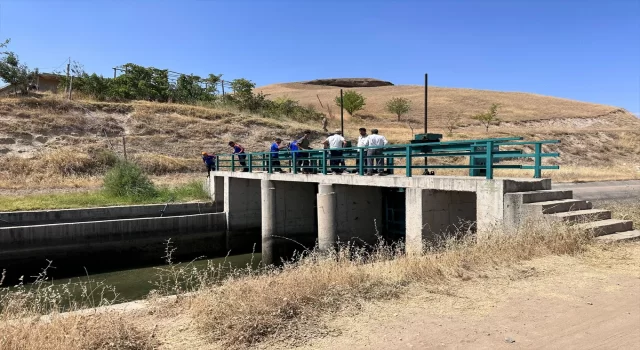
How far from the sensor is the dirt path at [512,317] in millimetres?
3764

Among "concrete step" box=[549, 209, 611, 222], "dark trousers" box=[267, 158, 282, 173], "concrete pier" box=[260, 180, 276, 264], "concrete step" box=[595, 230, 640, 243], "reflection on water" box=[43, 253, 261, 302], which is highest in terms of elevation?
"dark trousers" box=[267, 158, 282, 173]

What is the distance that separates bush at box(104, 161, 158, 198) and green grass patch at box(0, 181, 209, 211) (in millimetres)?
180

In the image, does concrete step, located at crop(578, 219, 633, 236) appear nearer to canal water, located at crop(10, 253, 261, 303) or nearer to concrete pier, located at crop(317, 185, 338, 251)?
concrete pier, located at crop(317, 185, 338, 251)

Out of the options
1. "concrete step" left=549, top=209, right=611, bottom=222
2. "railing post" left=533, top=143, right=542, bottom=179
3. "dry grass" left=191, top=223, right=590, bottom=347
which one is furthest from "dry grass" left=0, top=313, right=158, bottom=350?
"railing post" left=533, top=143, right=542, bottom=179

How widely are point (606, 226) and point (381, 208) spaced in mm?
7532

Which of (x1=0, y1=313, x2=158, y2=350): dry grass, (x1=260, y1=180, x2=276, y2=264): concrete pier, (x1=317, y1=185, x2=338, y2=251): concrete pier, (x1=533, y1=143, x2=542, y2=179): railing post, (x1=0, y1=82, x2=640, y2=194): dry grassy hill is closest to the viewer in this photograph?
(x1=0, y1=313, x2=158, y2=350): dry grass

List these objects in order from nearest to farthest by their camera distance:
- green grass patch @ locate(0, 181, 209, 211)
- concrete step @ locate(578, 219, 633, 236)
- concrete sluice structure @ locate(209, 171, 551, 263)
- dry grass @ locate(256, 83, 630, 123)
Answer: concrete step @ locate(578, 219, 633, 236) < concrete sluice structure @ locate(209, 171, 551, 263) < green grass patch @ locate(0, 181, 209, 211) < dry grass @ locate(256, 83, 630, 123)

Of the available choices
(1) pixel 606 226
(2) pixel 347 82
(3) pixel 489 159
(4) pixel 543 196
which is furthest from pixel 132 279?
(2) pixel 347 82

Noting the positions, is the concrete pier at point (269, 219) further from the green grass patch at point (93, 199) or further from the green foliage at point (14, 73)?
the green foliage at point (14, 73)

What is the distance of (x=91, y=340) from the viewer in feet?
12.2

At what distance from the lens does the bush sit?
18969 millimetres

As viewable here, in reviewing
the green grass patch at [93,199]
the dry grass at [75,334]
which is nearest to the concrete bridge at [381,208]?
the green grass patch at [93,199]

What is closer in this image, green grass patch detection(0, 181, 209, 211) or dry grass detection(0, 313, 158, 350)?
dry grass detection(0, 313, 158, 350)

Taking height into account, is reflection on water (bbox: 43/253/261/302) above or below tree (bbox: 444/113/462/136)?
below
